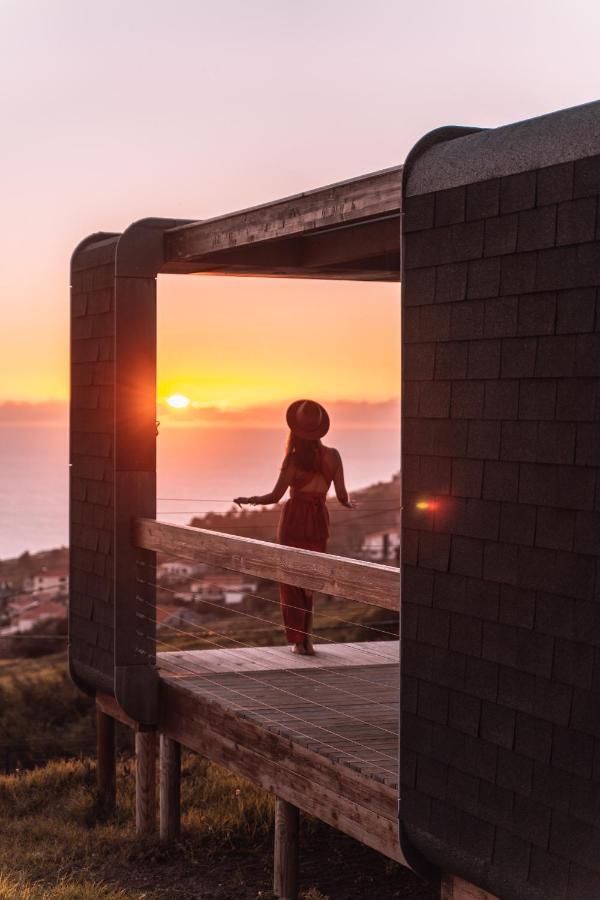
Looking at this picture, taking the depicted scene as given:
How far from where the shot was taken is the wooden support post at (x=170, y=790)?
29.1 ft

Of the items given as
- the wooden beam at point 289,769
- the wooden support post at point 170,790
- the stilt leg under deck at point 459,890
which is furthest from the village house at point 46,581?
the stilt leg under deck at point 459,890

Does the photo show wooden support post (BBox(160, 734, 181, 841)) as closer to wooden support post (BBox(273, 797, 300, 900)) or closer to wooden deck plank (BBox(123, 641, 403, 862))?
wooden deck plank (BBox(123, 641, 403, 862))

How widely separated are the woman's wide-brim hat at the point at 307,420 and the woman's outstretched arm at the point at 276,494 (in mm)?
260

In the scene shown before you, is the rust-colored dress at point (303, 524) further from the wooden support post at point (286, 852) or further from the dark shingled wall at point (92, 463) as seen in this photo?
the wooden support post at point (286, 852)

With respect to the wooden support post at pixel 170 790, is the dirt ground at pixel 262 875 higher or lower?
lower

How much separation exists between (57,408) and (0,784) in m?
59.3

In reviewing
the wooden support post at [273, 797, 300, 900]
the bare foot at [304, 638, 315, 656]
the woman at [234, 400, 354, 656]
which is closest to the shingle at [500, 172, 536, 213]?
the wooden support post at [273, 797, 300, 900]

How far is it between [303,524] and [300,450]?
51cm

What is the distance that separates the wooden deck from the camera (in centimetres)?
662

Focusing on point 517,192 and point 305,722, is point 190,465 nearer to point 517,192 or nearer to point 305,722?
point 305,722

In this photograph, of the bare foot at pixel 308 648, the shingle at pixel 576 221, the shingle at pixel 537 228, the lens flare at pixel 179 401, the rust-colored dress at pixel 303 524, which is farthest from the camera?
the lens flare at pixel 179 401

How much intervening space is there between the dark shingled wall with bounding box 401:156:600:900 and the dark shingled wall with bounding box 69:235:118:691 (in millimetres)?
3554

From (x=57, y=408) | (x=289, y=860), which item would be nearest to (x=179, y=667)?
(x=289, y=860)

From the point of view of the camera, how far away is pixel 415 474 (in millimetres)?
5781
